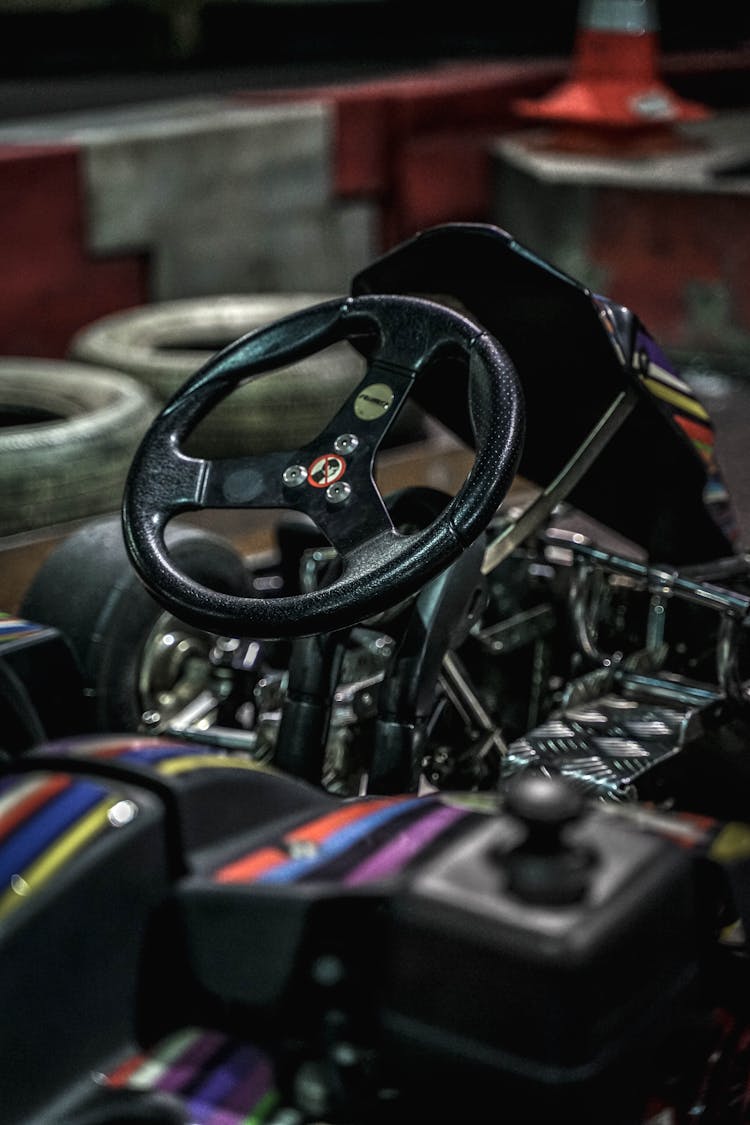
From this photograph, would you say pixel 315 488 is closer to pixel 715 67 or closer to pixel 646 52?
pixel 646 52

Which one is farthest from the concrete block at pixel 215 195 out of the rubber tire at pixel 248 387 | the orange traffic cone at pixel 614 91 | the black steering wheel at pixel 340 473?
the black steering wheel at pixel 340 473

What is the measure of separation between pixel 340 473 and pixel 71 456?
1731 millimetres

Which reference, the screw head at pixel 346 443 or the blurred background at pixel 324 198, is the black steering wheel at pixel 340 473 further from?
the blurred background at pixel 324 198

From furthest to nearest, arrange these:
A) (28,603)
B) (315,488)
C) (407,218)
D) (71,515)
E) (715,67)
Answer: (715,67) → (407,218) → (71,515) → (28,603) → (315,488)

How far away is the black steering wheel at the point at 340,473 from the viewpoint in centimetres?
143

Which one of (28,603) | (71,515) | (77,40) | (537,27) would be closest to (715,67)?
(537,27)

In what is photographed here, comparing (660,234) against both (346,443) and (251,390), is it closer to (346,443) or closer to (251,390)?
(251,390)

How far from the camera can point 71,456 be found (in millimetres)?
3168

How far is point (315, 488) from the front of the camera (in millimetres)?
1543

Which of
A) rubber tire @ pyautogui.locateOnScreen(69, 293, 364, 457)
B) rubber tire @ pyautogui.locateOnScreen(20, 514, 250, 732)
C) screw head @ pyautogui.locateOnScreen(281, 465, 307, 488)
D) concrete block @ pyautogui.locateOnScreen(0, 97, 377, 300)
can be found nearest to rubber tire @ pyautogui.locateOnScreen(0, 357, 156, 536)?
rubber tire @ pyautogui.locateOnScreen(69, 293, 364, 457)

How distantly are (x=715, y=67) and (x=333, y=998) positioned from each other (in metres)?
6.67

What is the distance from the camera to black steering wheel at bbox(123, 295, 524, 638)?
4.68 feet

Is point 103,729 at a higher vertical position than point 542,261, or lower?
lower

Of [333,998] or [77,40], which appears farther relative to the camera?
[77,40]
